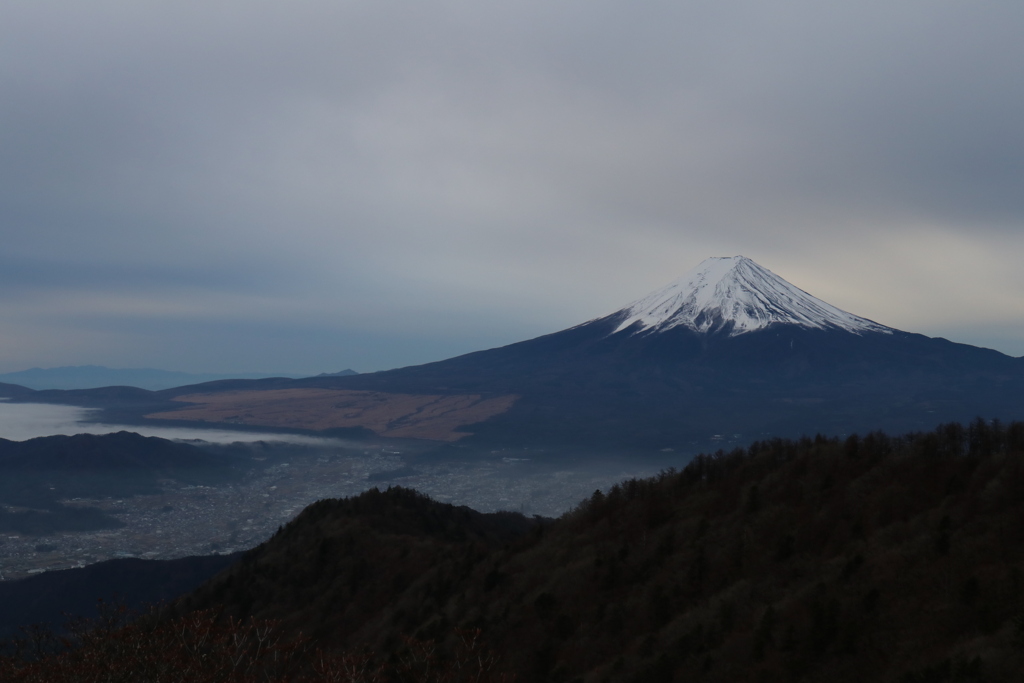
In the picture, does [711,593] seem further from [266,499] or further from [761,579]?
[266,499]

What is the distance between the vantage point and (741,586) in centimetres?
2409

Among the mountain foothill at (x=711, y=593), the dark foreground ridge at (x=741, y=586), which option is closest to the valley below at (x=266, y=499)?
the mountain foothill at (x=711, y=593)

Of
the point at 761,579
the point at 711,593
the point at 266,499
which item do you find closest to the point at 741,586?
the point at 761,579

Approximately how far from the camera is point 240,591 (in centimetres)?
5541

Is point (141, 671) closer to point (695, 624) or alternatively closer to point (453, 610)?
point (695, 624)

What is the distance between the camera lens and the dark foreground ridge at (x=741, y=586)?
1738 cm

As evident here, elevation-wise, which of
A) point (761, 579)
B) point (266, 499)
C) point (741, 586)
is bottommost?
point (266, 499)

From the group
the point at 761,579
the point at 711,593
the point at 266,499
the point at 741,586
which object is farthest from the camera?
the point at 266,499

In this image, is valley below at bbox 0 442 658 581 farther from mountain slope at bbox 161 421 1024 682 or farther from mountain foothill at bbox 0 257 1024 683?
mountain slope at bbox 161 421 1024 682

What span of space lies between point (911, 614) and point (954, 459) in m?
12.1

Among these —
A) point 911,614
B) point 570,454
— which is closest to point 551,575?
point 911,614

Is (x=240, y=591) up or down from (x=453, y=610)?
down

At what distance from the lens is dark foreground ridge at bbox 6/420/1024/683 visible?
17375 mm

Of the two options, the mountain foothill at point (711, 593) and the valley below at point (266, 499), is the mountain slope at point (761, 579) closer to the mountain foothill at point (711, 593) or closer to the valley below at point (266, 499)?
the mountain foothill at point (711, 593)
